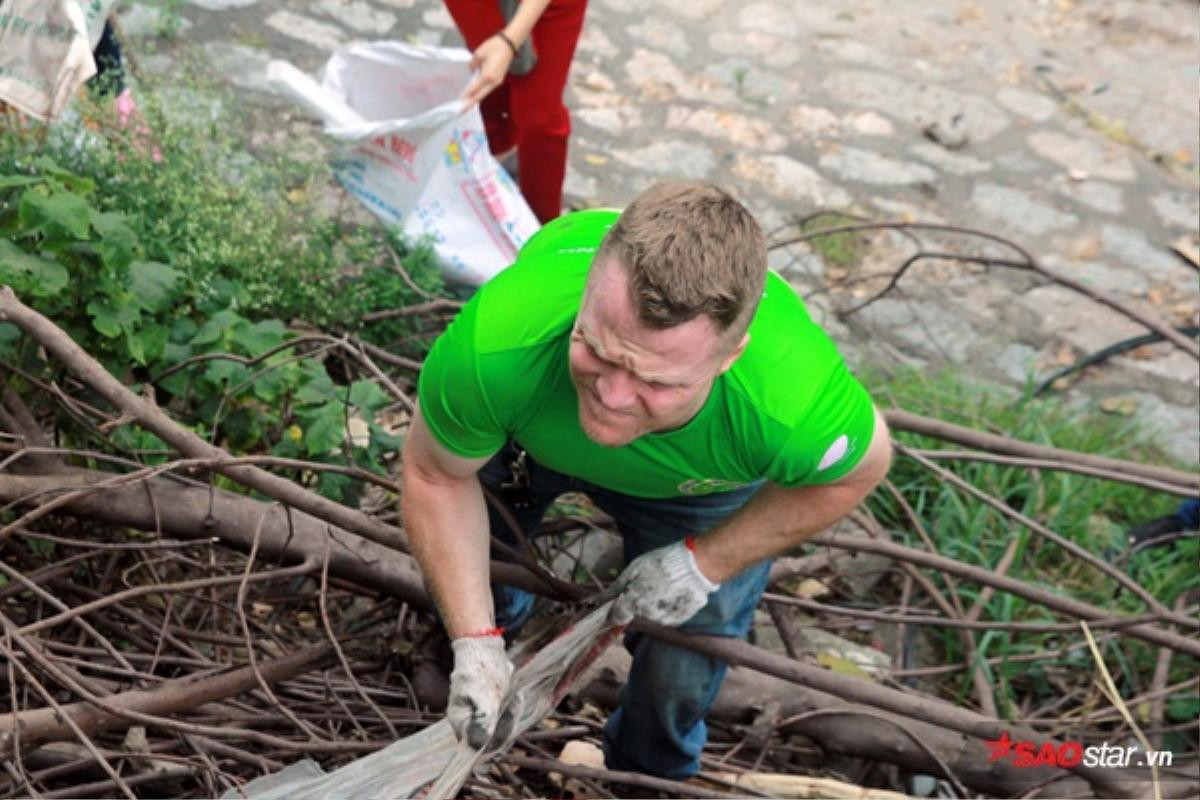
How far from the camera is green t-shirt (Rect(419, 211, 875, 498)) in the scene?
2.38 metres

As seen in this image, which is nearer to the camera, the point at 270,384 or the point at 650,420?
the point at 650,420

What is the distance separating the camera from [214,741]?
2902mm

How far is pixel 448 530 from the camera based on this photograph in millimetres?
2586

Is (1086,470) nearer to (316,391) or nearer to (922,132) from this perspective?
(316,391)

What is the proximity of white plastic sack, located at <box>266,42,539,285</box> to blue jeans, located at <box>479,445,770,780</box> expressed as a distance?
4.49 feet

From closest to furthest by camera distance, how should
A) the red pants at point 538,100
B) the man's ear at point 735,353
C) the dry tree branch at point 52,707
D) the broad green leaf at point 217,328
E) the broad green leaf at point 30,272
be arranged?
the man's ear at point 735,353
the dry tree branch at point 52,707
the broad green leaf at point 30,272
the broad green leaf at point 217,328
the red pants at point 538,100

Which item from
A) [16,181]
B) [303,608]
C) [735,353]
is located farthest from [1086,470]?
[16,181]

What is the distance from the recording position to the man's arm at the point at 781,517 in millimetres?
2652

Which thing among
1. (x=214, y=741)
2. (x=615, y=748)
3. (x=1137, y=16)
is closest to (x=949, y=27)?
(x=1137, y=16)

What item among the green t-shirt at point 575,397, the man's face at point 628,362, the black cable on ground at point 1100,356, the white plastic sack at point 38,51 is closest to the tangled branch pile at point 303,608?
the white plastic sack at point 38,51

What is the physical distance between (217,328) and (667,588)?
4.31 ft

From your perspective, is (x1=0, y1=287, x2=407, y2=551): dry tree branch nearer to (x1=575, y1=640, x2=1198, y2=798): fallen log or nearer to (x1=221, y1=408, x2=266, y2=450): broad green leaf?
(x1=221, y1=408, x2=266, y2=450): broad green leaf

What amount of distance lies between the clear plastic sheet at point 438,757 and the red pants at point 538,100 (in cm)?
205

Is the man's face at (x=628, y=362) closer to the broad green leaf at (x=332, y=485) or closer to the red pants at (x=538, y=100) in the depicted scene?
the broad green leaf at (x=332, y=485)
